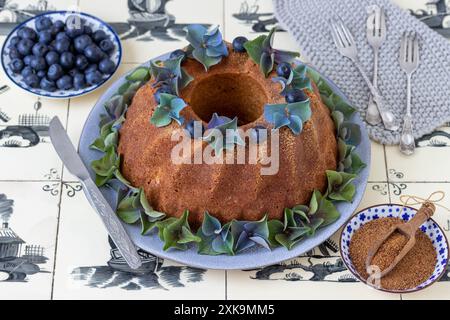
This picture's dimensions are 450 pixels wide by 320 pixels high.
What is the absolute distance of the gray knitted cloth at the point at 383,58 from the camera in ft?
5.59

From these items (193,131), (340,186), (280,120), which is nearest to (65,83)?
(193,131)

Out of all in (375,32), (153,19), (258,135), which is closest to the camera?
(258,135)

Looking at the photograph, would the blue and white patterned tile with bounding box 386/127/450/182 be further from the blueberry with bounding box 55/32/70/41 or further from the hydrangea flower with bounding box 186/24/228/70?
the blueberry with bounding box 55/32/70/41

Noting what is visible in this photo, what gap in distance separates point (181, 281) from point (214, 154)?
0.27 m

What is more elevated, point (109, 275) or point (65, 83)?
point (65, 83)

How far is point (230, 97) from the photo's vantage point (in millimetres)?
1545

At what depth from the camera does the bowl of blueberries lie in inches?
67.0

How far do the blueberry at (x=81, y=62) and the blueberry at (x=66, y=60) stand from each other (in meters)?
0.01

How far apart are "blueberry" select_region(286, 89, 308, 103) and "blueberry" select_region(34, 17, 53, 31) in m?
0.70

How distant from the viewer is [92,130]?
1570mm

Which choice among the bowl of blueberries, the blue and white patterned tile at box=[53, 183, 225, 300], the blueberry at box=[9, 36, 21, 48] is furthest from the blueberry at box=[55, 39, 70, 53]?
the blue and white patterned tile at box=[53, 183, 225, 300]

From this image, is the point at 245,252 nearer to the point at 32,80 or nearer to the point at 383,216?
the point at 383,216

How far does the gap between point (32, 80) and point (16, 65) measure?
0.06 metres

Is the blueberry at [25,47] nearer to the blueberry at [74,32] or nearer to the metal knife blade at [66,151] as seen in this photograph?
the blueberry at [74,32]
